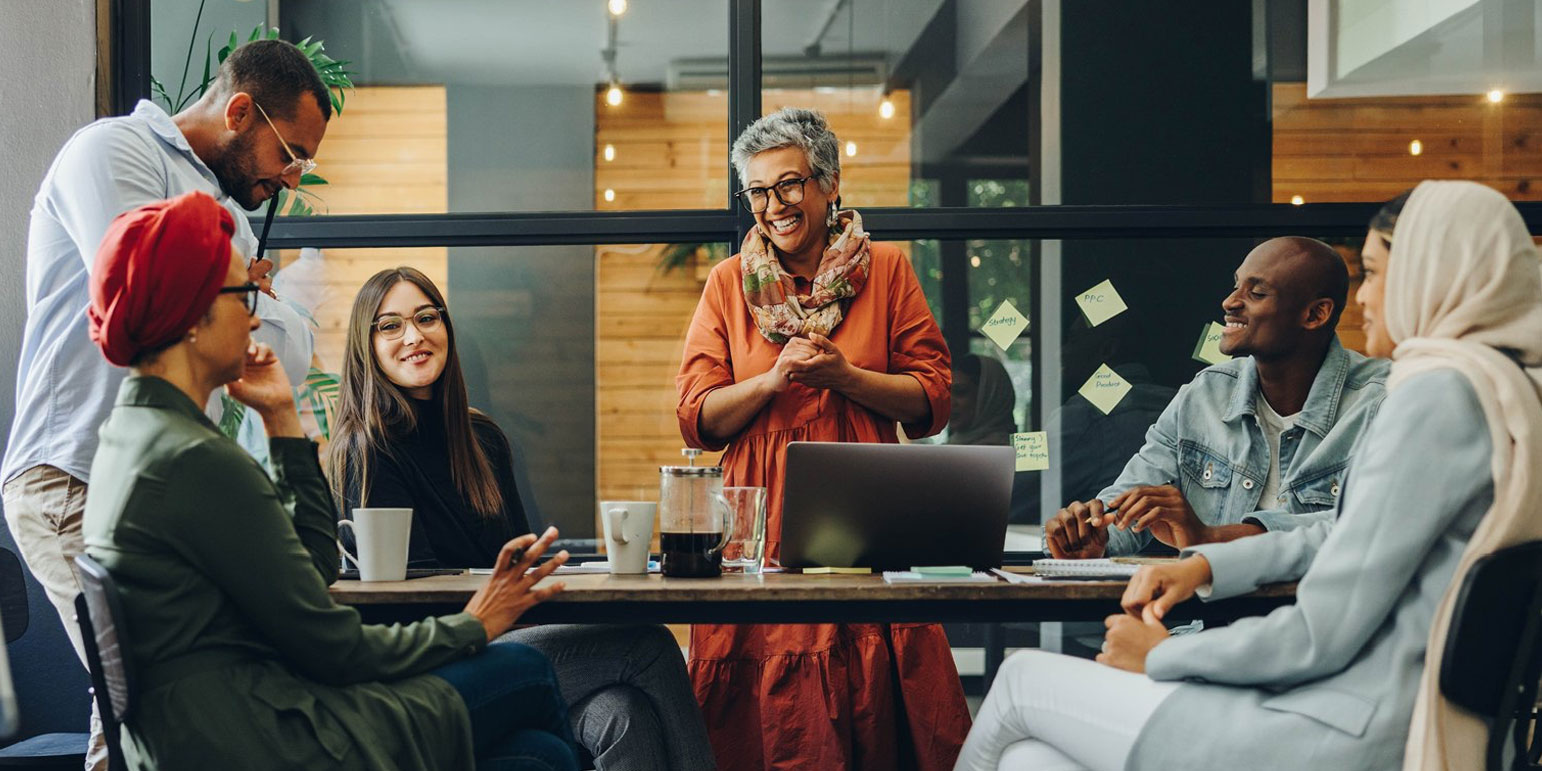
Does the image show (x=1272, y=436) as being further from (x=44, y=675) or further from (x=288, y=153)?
(x=44, y=675)

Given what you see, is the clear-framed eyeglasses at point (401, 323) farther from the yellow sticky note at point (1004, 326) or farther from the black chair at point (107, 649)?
the yellow sticky note at point (1004, 326)

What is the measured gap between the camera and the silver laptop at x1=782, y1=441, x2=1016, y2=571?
80.9 inches

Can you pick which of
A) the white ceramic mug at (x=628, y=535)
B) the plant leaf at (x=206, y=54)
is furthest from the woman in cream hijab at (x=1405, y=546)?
the plant leaf at (x=206, y=54)

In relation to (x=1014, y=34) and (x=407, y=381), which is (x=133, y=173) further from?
(x=1014, y=34)

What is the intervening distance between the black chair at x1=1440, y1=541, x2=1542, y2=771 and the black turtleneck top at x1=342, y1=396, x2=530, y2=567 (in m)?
1.68

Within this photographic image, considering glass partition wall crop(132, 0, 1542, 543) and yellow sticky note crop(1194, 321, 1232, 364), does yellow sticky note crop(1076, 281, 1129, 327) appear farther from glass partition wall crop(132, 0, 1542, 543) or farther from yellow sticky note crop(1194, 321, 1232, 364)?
yellow sticky note crop(1194, 321, 1232, 364)

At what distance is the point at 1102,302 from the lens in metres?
3.99

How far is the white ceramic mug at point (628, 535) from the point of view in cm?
206

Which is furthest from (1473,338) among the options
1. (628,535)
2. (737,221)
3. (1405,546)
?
(737,221)

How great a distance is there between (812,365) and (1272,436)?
0.96 m

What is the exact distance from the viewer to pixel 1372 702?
1.55 meters

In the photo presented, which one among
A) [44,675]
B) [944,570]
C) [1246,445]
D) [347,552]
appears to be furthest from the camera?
[44,675]

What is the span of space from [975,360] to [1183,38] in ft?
3.87

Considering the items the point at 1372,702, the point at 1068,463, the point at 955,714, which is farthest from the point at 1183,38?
the point at 1372,702
